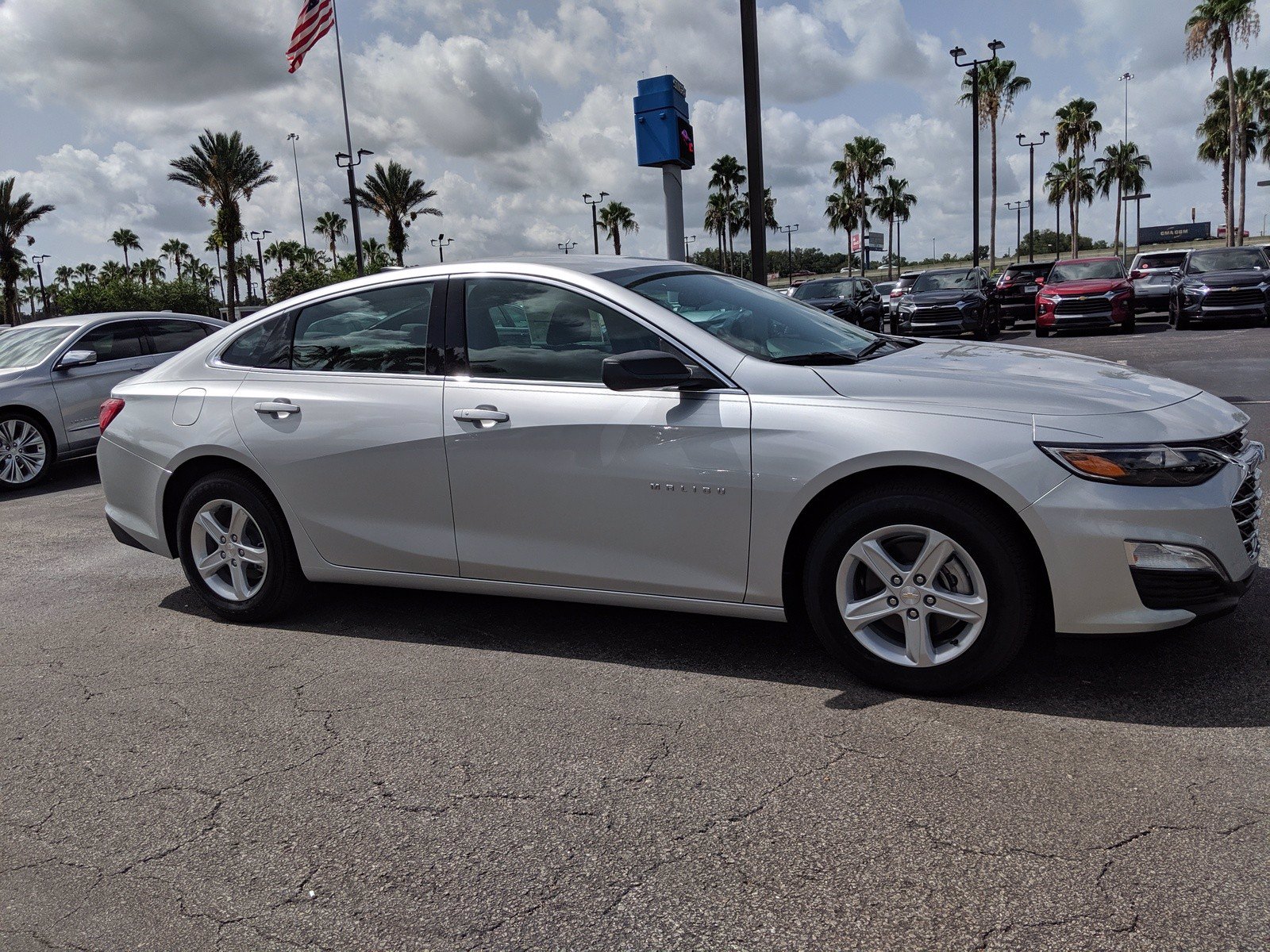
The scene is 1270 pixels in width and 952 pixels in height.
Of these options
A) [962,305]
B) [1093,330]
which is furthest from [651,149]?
[1093,330]

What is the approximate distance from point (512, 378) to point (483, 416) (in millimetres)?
189

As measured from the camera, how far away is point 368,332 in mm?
4492

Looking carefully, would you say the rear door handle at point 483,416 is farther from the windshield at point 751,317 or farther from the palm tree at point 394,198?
the palm tree at point 394,198

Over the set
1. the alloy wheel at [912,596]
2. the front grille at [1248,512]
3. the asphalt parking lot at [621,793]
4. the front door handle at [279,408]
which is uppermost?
the front door handle at [279,408]

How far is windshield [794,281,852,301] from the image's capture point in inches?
848

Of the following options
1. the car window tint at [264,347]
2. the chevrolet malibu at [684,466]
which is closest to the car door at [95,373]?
the chevrolet malibu at [684,466]

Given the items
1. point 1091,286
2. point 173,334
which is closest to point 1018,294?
point 1091,286

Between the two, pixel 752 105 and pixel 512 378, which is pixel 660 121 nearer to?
pixel 752 105

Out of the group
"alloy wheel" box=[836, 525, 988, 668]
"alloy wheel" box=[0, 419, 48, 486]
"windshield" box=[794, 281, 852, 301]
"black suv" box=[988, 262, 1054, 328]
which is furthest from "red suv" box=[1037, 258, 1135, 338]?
"alloy wheel" box=[836, 525, 988, 668]

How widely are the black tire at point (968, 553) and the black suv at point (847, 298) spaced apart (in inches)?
675

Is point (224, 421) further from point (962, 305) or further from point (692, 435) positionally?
point (962, 305)

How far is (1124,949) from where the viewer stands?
7.14ft

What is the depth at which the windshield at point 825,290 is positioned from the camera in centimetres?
2155

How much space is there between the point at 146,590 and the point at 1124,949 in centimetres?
499
